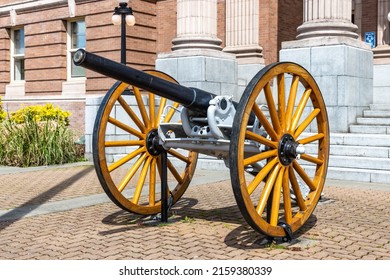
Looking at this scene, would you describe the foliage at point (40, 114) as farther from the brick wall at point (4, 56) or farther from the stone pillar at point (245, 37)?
the brick wall at point (4, 56)

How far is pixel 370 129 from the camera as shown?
1120cm

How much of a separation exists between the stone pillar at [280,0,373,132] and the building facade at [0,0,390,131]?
8.69 feet

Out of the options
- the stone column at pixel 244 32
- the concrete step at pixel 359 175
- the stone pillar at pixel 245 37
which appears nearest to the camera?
the concrete step at pixel 359 175

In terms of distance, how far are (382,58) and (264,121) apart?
11.7 meters

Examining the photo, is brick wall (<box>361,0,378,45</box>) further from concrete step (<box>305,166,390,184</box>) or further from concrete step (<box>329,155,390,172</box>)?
concrete step (<box>305,166,390,184</box>)

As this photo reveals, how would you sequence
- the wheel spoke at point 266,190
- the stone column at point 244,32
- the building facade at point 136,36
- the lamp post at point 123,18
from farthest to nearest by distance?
the stone column at point 244,32, the lamp post at point 123,18, the building facade at point 136,36, the wheel spoke at point 266,190

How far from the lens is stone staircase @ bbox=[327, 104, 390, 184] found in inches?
388

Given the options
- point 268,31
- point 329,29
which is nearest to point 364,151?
point 329,29

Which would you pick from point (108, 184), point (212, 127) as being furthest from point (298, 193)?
point (108, 184)

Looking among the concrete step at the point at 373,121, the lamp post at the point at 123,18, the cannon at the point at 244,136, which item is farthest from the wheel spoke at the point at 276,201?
the lamp post at the point at 123,18

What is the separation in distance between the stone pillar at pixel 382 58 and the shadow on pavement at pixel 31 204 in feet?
25.5

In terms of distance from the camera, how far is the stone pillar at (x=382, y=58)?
14734 millimetres

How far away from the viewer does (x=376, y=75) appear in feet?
49.8

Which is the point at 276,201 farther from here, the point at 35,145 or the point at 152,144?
the point at 35,145
